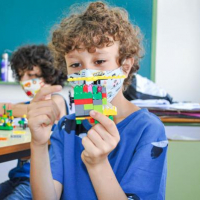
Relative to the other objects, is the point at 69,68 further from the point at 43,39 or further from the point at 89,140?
the point at 43,39

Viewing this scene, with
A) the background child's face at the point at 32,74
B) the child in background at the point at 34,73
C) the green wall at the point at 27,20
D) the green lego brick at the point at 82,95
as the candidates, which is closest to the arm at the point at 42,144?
the green lego brick at the point at 82,95

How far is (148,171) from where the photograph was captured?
862mm

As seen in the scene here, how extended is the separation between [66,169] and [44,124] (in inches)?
7.6

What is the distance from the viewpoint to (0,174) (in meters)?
2.90

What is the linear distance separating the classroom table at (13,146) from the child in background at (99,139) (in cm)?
22

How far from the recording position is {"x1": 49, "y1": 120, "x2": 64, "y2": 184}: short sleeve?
39.0 inches

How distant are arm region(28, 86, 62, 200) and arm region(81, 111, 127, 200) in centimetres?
16

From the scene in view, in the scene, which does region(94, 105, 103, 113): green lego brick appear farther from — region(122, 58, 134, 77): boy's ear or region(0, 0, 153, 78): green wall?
region(0, 0, 153, 78): green wall

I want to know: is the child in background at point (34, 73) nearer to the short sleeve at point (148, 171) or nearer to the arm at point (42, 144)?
the arm at point (42, 144)

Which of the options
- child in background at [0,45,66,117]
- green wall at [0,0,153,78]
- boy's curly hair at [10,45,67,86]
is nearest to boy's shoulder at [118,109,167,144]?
child in background at [0,45,66,117]

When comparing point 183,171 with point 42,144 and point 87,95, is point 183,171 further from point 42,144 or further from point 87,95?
point 87,95

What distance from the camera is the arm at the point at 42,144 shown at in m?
0.84

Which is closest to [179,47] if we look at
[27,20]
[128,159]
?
[27,20]

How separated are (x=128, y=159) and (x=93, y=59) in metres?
0.30
